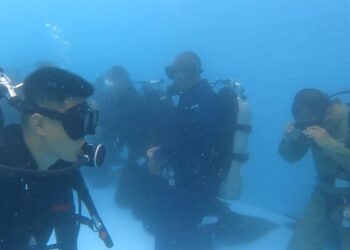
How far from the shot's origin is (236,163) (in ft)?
→ 21.0

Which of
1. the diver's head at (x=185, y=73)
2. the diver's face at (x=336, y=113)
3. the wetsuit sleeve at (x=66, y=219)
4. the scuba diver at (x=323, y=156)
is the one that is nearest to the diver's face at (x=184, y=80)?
the diver's head at (x=185, y=73)

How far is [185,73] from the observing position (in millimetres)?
6387

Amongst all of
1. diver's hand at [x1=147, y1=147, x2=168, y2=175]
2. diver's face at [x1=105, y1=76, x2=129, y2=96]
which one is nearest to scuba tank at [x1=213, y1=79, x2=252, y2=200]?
diver's hand at [x1=147, y1=147, x2=168, y2=175]

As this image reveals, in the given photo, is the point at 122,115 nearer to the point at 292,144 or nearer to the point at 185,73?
the point at 185,73

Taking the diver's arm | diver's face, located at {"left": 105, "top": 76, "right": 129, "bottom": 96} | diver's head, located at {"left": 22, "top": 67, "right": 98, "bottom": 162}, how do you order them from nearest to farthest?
diver's head, located at {"left": 22, "top": 67, "right": 98, "bottom": 162}, the diver's arm, diver's face, located at {"left": 105, "top": 76, "right": 129, "bottom": 96}

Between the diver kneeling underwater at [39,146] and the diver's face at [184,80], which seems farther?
the diver's face at [184,80]

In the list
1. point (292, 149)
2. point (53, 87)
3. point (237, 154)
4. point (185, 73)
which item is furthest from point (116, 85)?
point (53, 87)

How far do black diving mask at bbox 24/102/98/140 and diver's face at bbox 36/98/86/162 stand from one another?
0.03 m

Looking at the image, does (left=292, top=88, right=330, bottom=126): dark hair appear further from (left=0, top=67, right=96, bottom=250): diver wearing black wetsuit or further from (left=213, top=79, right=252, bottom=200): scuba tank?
(left=0, top=67, right=96, bottom=250): diver wearing black wetsuit

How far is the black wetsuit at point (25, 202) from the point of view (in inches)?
114

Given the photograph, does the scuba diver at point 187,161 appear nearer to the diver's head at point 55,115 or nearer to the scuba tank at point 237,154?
the scuba tank at point 237,154

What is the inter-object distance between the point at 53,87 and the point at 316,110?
12.7ft

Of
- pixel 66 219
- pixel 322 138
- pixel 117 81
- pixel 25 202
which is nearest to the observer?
pixel 25 202

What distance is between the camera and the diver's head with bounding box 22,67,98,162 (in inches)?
118
